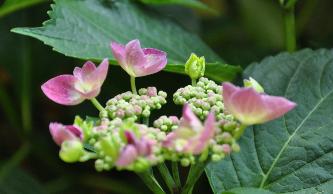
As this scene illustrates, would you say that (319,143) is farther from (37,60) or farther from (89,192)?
(37,60)

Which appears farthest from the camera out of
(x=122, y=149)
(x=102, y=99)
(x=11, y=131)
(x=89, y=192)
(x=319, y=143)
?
(x=11, y=131)

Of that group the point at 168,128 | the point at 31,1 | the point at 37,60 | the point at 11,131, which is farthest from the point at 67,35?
the point at 11,131

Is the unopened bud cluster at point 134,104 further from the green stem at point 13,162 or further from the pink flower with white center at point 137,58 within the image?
the green stem at point 13,162

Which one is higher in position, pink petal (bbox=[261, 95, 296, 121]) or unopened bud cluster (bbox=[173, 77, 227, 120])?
pink petal (bbox=[261, 95, 296, 121])

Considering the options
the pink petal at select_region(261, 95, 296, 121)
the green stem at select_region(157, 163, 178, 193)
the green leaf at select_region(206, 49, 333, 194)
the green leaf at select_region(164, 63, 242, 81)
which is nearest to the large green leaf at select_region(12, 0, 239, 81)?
the green leaf at select_region(164, 63, 242, 81)

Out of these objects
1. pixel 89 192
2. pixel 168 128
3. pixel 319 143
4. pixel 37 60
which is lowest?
pixel 89 192

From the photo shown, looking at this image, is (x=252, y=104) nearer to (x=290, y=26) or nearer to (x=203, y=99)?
(x=203, y=99)

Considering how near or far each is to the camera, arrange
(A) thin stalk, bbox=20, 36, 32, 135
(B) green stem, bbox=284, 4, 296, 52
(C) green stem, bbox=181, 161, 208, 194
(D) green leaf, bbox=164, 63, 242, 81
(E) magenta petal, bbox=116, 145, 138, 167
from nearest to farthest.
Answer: (E) magenta petal, bbox=116, 145, 138, 167 < (C) green stem, bbox=181, 161, 208, 194 < (D) green leaf, bbox=164, 63, 242, 81 < (B) green stem, bbox=284, 4, 296, 52 < (A) thin stalk, bbox=20, 36, 32, 135

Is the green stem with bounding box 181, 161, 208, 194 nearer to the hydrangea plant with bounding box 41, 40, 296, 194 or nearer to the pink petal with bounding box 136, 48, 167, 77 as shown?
the hydrangea plant with bounding box 41, 40, 296, 194

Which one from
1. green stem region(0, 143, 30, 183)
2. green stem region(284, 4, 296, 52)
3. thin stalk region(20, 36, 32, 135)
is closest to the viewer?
green stem region(284, 4, 296, 52)
